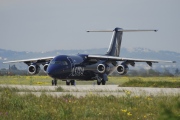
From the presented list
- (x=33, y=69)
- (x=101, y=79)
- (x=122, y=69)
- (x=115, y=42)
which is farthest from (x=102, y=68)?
(x=115, y=42)

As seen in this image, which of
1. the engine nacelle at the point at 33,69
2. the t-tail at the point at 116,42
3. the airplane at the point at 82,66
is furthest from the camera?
the t-tail at the point at 116,42

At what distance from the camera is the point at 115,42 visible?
55219 mm

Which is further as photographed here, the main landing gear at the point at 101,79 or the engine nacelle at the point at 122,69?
the main landing gear at the point at 101,79

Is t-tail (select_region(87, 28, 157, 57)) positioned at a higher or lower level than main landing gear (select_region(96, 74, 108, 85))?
higher

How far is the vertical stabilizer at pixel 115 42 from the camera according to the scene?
54406 mm

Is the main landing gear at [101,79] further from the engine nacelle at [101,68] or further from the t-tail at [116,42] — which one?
the t-tail at [116,42]

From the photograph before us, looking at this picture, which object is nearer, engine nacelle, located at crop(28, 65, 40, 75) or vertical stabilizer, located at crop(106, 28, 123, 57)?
engine nacelle, located at crop(28, 65, 40, 75)

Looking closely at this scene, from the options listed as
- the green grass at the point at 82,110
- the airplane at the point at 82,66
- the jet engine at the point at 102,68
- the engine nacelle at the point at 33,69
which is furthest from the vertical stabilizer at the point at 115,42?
the green grass at the point at 82,110

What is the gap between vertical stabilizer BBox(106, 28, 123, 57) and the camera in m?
54.4

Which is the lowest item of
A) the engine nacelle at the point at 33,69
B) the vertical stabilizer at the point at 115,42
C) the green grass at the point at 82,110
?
the engine nacelle at the point at 33,69

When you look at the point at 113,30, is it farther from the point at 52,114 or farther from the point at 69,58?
the point at 52,114

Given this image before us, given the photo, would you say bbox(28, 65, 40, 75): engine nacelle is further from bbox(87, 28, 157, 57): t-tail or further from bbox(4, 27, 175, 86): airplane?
bbox(87, 28, 157, 57): t-tail


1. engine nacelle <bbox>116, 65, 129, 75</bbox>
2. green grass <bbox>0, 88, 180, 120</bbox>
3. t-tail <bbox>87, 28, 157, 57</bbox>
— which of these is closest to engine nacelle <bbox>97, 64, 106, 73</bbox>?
engine nacelle <bbox>116, 65, 129, 75</bbox>

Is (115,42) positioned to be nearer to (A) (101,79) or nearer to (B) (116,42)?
(B) (116,42)
